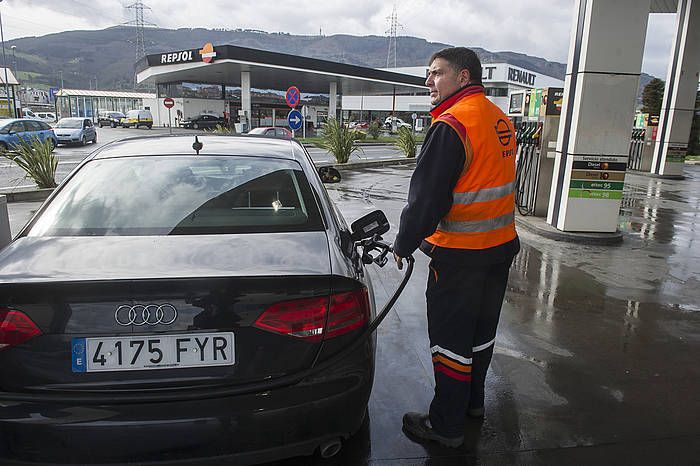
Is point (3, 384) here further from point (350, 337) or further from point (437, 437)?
point (437, 437)

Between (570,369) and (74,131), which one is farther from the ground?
(74,131)

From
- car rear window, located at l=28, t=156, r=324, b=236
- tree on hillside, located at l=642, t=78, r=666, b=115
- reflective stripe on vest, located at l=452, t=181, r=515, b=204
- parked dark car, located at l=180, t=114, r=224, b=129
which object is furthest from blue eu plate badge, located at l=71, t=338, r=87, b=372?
parked dark car, located at l=180, t=114, r=224, b=129

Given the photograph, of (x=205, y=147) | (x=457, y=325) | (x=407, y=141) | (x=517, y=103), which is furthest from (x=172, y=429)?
(x=407, y=141)

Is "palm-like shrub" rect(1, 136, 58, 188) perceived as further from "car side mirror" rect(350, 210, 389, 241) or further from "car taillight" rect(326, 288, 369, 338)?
"car taillight" rect(326, 288, 369, 338)

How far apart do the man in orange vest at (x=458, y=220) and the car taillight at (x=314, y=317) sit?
577 mm

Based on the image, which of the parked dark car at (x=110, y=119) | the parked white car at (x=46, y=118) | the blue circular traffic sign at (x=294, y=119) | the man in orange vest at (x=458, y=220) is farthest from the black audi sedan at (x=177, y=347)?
the parked dark car at (x=110, y=119)

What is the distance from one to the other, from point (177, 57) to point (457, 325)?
40.5 metres

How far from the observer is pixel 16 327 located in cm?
190

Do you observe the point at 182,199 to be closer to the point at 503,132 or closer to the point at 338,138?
the point at 503,132

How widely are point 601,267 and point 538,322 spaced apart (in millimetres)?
2297

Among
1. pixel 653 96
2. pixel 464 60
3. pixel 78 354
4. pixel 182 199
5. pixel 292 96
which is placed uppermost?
pixel 653 96

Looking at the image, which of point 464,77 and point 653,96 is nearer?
point 464,77

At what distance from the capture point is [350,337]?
2.17m

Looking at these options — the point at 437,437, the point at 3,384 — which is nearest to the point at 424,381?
the point at 437,437
